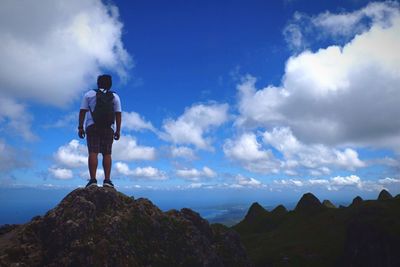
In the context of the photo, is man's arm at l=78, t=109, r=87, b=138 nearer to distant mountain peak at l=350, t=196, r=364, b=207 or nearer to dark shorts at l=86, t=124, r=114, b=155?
dark shorts at l=86, t=124, r=114, b=155

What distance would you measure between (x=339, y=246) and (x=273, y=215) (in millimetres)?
56116

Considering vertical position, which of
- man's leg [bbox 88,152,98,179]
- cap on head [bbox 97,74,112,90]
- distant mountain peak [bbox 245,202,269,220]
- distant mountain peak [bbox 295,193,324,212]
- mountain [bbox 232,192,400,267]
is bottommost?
mountain [bbox 232,192,400,267]

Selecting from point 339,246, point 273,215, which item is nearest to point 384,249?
point 339,246

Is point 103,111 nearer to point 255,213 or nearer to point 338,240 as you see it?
point 338,240

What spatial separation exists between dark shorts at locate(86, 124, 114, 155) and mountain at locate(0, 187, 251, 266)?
110 inches

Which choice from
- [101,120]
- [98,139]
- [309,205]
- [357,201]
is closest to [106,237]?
[98,139]

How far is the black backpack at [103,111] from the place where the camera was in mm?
20453

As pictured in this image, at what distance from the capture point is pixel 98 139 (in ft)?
68.3

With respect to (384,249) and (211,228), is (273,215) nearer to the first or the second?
(384,249)

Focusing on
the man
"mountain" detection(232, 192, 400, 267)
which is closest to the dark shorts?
the man

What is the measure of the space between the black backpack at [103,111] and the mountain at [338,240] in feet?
328

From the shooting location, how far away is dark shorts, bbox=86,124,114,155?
68.0ft

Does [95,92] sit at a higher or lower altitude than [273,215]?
higher

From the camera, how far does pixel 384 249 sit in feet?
333
